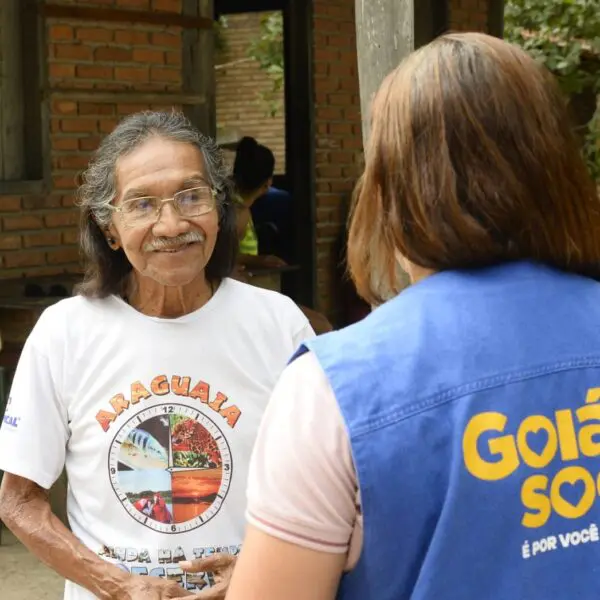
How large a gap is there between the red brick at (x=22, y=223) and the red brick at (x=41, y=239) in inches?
1.9

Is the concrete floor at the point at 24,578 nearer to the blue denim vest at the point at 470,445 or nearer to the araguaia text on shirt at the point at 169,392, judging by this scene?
the araguaia text on shirt at the point at 169,392

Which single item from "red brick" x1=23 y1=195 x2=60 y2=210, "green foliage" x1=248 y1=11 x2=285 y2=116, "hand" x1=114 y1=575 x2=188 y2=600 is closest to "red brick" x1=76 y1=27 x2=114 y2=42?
"red brick" x1=23 y1=195 x2=60 y2=210

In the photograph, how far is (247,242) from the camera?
6.67 m

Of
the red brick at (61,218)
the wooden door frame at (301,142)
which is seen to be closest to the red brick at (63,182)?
→ the red brick at (61,218)

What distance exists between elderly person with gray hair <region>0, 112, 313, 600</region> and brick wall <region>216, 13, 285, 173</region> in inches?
597

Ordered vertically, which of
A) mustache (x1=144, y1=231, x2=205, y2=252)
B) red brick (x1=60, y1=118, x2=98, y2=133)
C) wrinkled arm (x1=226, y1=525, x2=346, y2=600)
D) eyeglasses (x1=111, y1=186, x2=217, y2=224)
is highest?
red brick (x1=60, y1=118, x2=98, y2=133)

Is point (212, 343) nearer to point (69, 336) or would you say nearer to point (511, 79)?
point (69, 336)

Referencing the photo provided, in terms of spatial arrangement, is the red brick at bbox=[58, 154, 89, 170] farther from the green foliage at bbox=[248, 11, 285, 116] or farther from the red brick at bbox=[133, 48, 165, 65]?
the green foliage at bbox=[248, 11, 285, 116]

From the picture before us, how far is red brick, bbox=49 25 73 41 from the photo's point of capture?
226 inches

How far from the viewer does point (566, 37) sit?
11062 mm

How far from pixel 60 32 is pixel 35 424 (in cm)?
423

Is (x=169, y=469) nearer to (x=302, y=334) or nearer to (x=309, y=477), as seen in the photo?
(x=302, y=334)

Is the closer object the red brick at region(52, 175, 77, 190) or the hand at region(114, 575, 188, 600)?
→ the hand at region(114, 575, 188, 600)

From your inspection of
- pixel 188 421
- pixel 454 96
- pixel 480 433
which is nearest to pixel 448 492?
pixel 480 433
